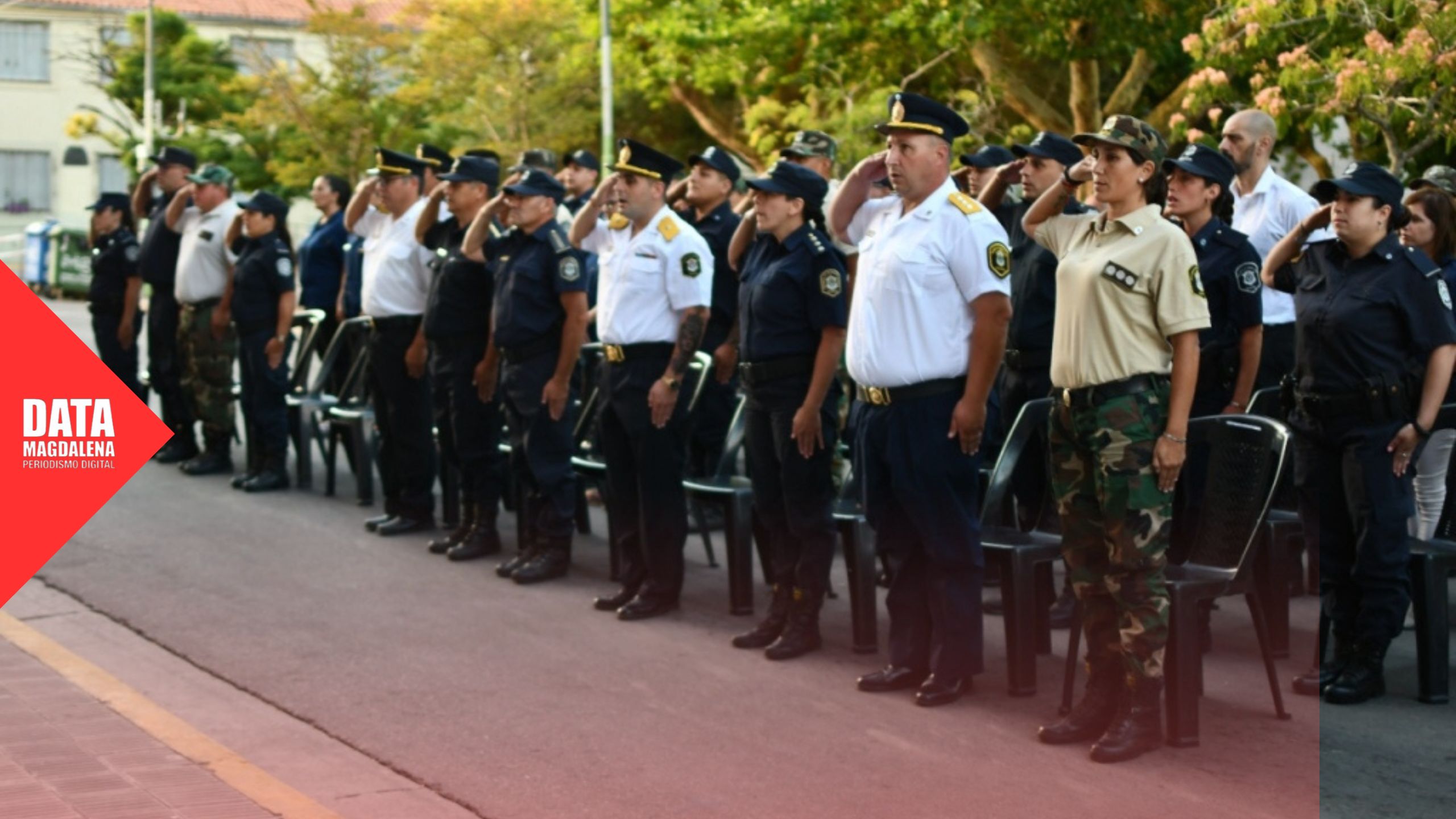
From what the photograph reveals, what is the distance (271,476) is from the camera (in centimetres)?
1190

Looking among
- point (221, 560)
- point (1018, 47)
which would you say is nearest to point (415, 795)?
point (221, 560)

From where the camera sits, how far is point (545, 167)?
12.3 metres

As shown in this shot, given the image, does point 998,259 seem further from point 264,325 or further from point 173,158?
Result: point 173,158

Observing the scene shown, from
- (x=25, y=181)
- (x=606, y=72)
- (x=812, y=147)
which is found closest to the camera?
(x=812, y=147)

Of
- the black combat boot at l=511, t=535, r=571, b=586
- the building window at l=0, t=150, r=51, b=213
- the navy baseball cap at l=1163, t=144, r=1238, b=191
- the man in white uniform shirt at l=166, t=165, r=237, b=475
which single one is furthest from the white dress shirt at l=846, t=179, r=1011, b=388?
the building window at l=0, t=150, r=51, b=213

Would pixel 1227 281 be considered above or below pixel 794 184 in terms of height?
below

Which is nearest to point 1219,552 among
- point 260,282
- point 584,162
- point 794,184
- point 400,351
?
point 794,184

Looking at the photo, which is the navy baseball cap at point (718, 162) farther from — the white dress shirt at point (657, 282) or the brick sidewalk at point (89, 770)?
the brick sidewalk at point (89, 770)

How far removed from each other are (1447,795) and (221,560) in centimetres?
619

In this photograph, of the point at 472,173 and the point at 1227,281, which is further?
the point at 472,173

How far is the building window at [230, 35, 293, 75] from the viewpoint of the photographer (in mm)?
39688

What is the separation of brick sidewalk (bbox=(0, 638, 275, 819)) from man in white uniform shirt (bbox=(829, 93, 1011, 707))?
7.98 feet

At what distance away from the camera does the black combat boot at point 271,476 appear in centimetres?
1185

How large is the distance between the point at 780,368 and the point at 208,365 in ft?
20.0
